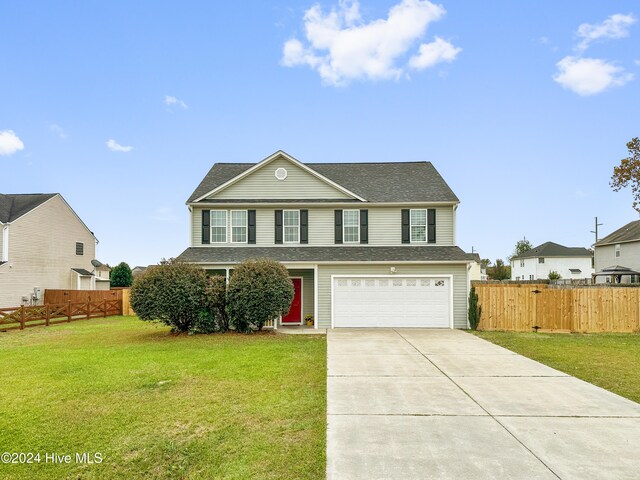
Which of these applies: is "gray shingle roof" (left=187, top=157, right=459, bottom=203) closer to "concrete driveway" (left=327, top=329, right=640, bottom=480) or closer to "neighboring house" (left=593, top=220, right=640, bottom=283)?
"concrete driveway" (left=327, top=329, right=640, bottom=480)

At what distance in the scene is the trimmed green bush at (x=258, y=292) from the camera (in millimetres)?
14109

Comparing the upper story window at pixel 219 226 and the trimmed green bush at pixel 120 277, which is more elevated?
the upper story window at pixel 219 226

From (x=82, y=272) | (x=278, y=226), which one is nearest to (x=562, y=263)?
(x=278, y=226)

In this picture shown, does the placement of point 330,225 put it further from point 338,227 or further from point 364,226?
point 364,226

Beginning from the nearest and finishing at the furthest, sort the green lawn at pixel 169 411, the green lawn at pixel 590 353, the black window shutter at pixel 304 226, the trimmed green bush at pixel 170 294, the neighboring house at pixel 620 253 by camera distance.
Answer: the green lawn at pixel 169 411, the green lawn at pixel 590 353, the trimmed green bush at pixel 170 294, the black window shutter at pixel 304 226, the neighboring house at pixel 620 253

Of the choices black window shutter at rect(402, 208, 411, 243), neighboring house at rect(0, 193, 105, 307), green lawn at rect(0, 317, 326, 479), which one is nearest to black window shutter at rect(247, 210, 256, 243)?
black window shutter at rect(402, 208, 411, 243)

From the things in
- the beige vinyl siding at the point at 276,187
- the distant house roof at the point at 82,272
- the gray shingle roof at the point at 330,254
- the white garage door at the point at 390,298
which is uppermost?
the beige vinyl siding at the point at 276,187

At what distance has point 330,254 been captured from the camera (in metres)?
16.8

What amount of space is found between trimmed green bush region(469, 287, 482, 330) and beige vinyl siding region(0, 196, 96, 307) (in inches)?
1014

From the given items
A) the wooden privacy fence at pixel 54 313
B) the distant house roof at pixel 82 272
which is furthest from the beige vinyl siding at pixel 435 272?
the distant house roof at pixel 82 272

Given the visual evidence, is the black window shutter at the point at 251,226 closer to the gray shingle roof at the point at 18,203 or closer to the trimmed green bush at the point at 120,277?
the gray shingle roof at the point at 18,203

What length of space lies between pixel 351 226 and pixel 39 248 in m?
21.9

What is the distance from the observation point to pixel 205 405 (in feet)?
20.7

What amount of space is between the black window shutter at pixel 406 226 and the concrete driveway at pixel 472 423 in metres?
8.55
